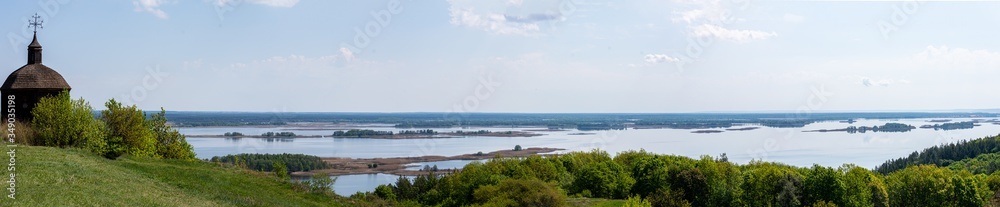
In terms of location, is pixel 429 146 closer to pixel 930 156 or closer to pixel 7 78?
pixel 930 156

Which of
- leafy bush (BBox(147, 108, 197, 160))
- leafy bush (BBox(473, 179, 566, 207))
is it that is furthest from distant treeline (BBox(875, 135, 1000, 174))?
leafy bush (BBox(147, 108, 197, 160))

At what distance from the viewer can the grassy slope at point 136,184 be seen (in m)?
19.6

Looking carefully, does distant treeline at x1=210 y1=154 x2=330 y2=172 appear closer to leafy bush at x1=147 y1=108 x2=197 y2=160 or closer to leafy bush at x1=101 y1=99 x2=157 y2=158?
leafy bush at x1=147 y1=108 x2=197 y2=160

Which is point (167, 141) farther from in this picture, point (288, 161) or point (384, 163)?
point (384, 163)

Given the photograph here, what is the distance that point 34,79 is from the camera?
40.3m

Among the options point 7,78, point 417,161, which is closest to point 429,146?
point 417,161

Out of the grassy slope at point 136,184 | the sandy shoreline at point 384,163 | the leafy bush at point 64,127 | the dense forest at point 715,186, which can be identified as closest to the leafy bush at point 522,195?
the dense forest at point 715,186

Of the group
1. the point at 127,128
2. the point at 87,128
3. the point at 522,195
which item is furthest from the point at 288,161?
the point at 87,128

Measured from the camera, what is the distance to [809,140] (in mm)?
188625

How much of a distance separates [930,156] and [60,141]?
463ft

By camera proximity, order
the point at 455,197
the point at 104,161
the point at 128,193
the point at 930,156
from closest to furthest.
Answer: the point at 128,193 → the point at 104,161 → the point at 455,197 → the point at 930,156

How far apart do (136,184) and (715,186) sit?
4892cm

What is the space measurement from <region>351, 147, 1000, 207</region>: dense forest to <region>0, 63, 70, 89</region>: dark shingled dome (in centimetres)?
2316

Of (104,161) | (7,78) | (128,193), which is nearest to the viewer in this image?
(128,193)
